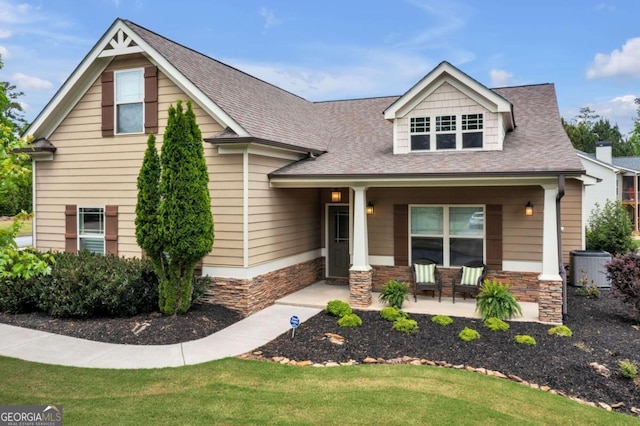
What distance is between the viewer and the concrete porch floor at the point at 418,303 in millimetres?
9297

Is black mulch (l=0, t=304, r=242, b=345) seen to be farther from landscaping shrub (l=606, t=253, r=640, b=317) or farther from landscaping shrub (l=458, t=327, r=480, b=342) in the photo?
landscaping shrub (l=606, t=253, r=640, b=317)

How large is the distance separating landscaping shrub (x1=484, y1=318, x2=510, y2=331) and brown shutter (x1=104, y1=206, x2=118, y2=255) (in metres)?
8.36

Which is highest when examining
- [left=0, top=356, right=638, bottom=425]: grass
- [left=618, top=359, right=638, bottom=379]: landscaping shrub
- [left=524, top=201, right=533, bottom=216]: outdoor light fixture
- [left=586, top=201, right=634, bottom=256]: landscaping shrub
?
[left=524, top=201, right=533, bottom=216]: outdoor light fixture

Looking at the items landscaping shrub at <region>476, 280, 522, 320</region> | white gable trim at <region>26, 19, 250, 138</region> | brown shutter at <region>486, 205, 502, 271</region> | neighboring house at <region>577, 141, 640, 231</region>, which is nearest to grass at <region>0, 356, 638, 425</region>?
landscaping shrub at <region>476, 280, 522, 320</region>

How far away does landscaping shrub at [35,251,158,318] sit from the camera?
8484 mm

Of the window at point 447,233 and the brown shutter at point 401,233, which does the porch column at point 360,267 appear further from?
the window at point 447,233

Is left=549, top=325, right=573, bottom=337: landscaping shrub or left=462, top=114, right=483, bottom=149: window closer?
left=549, top=325, right=573, bottom=337: landscaping shrub

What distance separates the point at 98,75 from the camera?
10.5m

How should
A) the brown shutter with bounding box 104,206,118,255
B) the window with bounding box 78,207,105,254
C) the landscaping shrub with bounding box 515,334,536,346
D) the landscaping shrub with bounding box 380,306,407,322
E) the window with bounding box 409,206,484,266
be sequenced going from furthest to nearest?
the window with bounding box 409,206,484,266 < the window with bounding box 78,207,105,254 < the brown shutter with bounding box 104,206,118,255 < the landscaping shrub with bounding box 380,306,407,322 < the landscaping shrub with bounding box 515,334,536,346

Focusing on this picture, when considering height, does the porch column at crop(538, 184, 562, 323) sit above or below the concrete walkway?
above

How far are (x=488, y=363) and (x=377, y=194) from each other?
19.3ft

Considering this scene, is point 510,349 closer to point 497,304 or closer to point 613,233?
point 497,304

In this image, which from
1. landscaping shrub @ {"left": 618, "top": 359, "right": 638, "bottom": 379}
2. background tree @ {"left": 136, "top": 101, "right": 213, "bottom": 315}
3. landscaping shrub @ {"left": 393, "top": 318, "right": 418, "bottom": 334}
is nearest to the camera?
landscaping shrub @ {"left": 618, "top": 359, "right": 638, "bottom": 379}

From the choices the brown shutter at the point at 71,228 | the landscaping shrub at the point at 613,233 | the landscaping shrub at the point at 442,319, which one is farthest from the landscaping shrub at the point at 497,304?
the brown shutter at the point at 71,228
